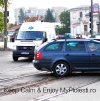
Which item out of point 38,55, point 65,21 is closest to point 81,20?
point 65,21

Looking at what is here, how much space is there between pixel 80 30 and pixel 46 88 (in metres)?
81.0

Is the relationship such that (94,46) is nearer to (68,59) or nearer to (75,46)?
(75,46)

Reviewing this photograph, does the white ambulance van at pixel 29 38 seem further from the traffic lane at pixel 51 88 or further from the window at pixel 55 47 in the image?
the traffic lane at pixel 51 88

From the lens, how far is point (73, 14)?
94.7 metres

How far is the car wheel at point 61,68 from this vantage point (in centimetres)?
1218

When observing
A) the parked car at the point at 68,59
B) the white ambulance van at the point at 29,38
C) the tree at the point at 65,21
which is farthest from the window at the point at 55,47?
the tree at the point at 65,21

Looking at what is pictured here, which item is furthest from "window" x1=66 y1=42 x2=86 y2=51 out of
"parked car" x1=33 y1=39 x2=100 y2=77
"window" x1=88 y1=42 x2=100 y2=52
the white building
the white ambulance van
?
the white building

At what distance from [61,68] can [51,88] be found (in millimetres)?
2590

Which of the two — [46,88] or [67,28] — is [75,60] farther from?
[67,28]

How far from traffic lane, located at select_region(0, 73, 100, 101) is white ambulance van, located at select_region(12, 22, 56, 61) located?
7.73m

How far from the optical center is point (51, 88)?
9.68 meters

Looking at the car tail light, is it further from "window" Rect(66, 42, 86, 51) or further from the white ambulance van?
the white ambulance van

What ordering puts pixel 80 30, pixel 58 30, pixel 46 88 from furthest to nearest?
pixel 58 30 < pixel 80 30 < pixel 46 88

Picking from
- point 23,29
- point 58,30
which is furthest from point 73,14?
point 23,29
